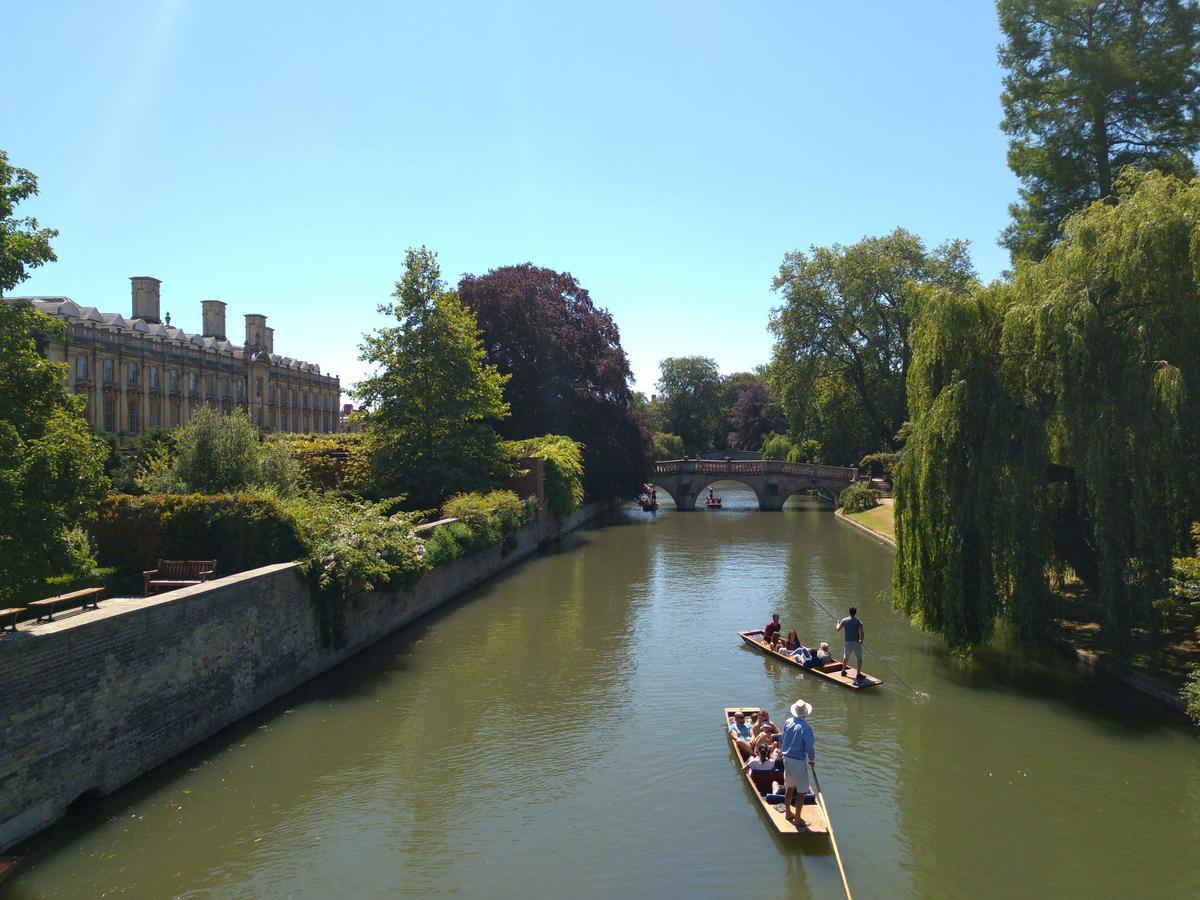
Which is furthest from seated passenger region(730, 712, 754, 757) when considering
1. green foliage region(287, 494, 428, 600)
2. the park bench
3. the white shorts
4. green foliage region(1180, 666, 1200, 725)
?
the park bench

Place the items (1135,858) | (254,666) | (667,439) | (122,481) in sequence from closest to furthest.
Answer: (1135,858) < (254,666) < (122,481) < (667,439)

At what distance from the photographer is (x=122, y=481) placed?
27016mm

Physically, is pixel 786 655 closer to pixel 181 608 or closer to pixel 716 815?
pixel 716 815

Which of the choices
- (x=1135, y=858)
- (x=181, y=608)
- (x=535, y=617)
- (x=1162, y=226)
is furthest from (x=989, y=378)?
(x=181, y=608)

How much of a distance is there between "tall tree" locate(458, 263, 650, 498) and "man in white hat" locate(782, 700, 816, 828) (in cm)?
3647

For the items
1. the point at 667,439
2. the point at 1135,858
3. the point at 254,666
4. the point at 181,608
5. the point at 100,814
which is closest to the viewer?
the point at 1135,858

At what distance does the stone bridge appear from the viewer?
55.5 m

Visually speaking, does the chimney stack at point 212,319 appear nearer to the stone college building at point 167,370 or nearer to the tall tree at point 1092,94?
the stone college building at point 167,370

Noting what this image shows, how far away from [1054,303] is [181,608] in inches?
563

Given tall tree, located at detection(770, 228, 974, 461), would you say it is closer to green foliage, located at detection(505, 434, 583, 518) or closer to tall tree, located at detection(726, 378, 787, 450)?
green foliage, located at detection(505, 434, 583, 518)

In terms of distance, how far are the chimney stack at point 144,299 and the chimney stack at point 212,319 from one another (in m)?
5.77

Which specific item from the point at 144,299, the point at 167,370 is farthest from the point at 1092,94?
the point at 144,299

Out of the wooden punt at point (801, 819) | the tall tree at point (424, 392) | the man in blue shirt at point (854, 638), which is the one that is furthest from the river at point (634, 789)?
the tall tree at point (424, 392)

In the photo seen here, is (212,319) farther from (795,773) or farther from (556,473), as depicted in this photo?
(795,773)
